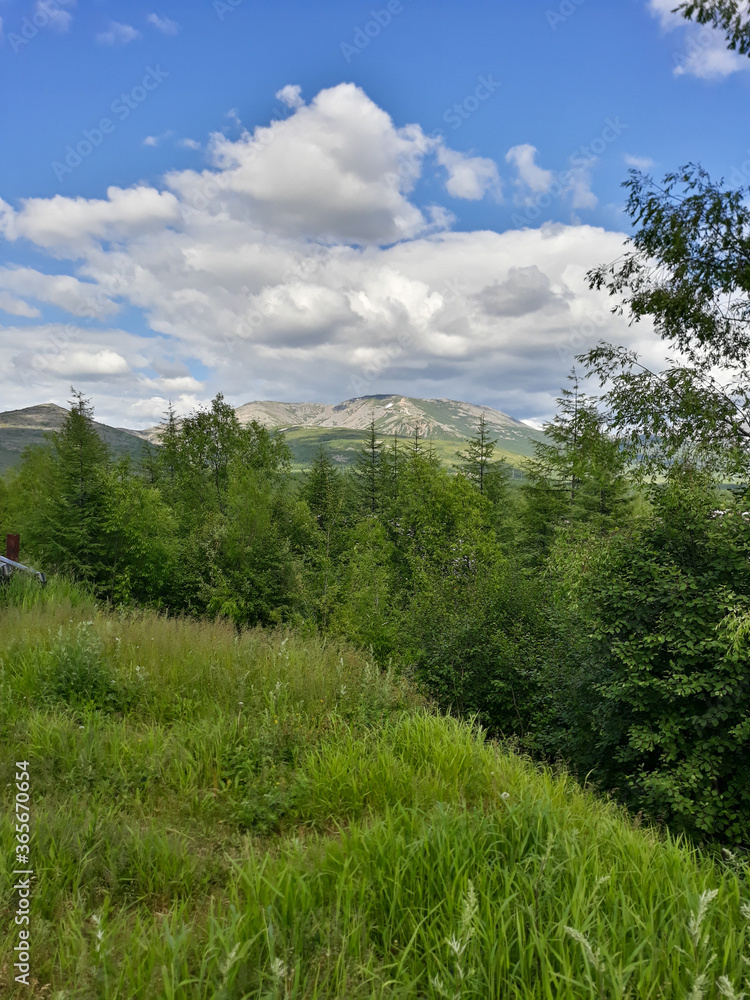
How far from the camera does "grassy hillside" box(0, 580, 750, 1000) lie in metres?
2.03

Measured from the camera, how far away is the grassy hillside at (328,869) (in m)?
2.03

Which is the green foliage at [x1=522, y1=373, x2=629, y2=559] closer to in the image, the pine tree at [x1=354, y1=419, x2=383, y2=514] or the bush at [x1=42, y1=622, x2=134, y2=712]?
the pine tree at [x1=354, y1=419, x2=383, y2=514]

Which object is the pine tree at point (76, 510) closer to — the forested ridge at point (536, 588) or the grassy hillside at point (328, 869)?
the forested ridge at point (536, 588)

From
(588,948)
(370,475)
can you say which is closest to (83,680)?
(588,948)

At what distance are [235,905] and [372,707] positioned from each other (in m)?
2.61

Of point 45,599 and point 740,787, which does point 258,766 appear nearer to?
point 740,787

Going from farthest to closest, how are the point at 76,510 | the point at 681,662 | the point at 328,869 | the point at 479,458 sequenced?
the point at 479,458, the point at 76,510, the point at 681,662, the point at 328,869

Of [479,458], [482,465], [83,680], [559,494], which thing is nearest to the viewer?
[83,680]

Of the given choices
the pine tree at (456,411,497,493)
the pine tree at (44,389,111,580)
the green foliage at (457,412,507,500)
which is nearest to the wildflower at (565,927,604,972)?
the pine tree at (44,389,111,580)

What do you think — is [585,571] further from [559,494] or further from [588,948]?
[559,494]

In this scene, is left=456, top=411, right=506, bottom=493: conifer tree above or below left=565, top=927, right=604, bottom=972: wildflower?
above

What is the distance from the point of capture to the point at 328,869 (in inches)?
103

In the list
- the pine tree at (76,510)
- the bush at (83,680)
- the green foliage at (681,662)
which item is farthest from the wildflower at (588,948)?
the pine tree at (76,510)

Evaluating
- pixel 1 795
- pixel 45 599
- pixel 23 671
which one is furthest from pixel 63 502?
pixel 1 795
